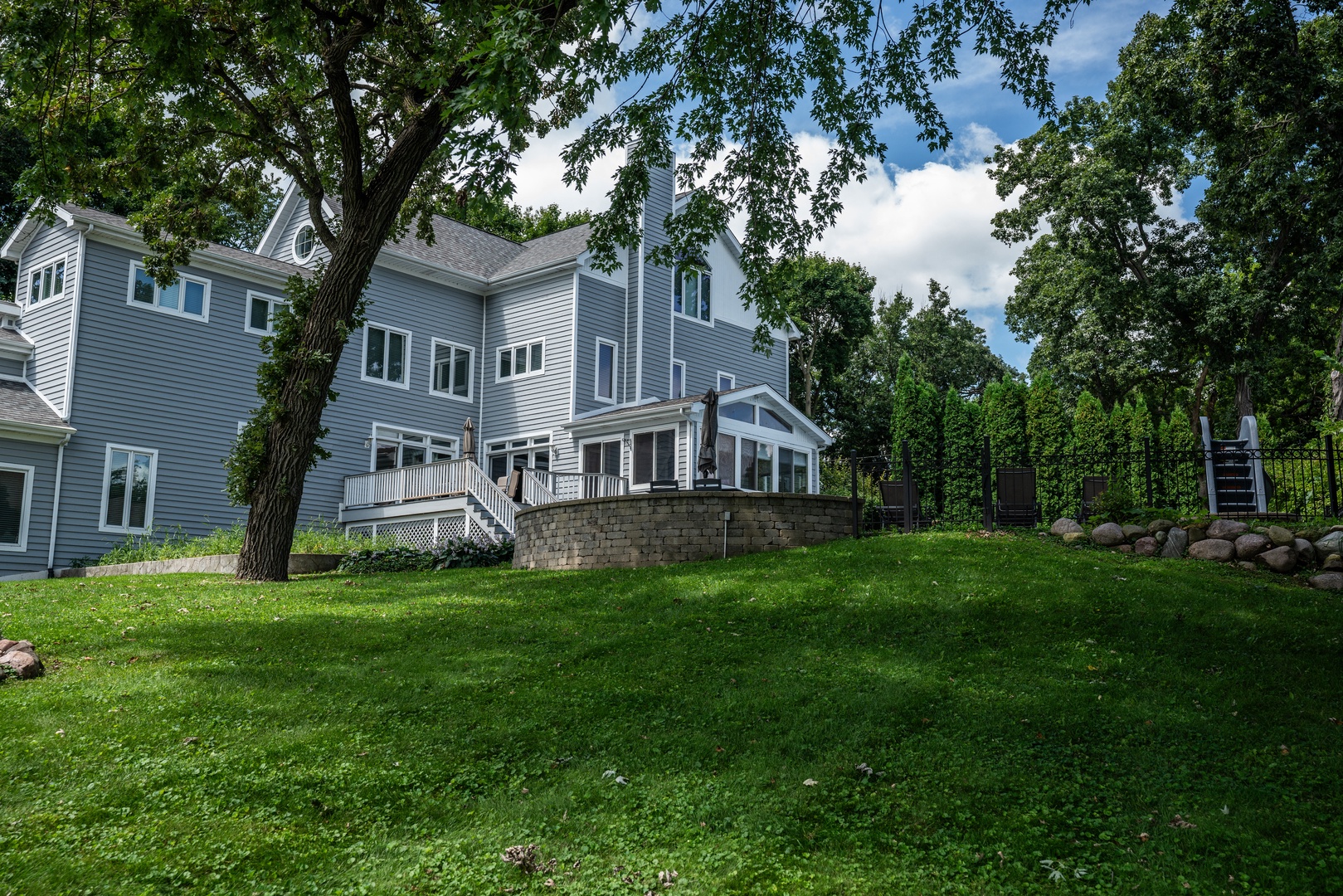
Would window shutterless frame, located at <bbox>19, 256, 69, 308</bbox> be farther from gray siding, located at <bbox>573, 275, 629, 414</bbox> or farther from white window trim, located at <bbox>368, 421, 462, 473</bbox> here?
gray siding, located at <bbox>573, 275, 629, 414</bbox>

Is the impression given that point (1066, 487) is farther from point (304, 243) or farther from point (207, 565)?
point (304, 243)

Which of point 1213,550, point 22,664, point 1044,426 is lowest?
point 22,664

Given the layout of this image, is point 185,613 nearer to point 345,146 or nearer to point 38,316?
point 345,146

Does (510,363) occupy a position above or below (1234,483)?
above

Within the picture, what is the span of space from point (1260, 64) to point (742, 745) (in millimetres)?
15146

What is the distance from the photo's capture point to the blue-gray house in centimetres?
1895

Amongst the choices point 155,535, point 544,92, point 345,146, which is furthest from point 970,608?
point 155,535

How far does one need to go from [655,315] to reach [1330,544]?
668 inches

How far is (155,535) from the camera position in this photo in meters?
19.6

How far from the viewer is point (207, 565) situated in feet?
52.3

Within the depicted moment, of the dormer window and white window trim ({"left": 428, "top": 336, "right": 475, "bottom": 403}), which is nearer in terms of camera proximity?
white window trim ({"left": 428, "top": 336, "right": 475, "bottom": 403})

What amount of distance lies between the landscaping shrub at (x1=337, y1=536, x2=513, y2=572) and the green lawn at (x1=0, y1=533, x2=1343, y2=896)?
6081 millimetres

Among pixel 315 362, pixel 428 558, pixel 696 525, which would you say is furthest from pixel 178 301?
pixel 696 525

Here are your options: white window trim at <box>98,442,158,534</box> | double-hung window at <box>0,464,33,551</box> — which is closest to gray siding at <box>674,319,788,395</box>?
white window trim at <box>98,442,158,534</box>
